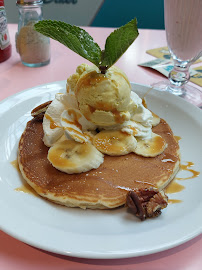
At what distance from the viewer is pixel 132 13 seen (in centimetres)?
396

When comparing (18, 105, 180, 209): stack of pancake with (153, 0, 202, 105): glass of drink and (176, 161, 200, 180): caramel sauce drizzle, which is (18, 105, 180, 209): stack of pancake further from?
(153, 0, 202, 105): glass of drink

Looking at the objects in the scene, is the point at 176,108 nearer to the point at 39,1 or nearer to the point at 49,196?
the point at 49,196

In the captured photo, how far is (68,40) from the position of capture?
1120 millimetres

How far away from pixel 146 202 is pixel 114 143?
0.32m

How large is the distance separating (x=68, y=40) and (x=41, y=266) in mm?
828

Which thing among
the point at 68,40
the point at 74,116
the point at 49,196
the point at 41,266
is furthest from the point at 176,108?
the point at 41,266

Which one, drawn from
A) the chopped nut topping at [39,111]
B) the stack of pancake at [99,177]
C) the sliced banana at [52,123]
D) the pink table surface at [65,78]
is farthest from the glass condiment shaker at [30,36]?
the stack of pancake at [99,177]

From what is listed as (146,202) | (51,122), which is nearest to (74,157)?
(51,122)

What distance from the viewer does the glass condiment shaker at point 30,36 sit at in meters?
1.93

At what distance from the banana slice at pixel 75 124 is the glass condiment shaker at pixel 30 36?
3.17 feet

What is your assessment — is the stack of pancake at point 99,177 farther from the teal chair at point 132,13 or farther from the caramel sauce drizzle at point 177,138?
the teal chair at point 132,13

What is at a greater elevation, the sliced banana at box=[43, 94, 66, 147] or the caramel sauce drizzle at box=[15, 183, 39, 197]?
the sliced banana at box=[43, 94, 66, 147]

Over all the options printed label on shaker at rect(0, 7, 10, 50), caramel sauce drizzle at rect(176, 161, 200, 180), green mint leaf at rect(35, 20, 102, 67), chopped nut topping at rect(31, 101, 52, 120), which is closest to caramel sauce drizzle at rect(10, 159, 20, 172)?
chopped nut topping at rect(31, 101, 52, 120)

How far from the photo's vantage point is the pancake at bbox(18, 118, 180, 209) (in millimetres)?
997
